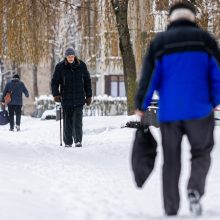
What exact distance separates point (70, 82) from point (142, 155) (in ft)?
24.0

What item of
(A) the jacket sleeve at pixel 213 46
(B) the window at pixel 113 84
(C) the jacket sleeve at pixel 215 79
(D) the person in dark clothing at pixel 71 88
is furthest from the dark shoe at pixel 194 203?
(B) the window at pixel 113 84

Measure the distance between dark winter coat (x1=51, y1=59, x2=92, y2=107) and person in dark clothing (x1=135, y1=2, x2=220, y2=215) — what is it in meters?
7.58

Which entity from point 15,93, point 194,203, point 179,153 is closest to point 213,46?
point 179,153

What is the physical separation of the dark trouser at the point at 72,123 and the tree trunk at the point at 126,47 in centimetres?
498

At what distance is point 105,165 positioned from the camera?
1068 cm

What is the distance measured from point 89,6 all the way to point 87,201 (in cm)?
1422

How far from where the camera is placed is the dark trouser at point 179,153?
228 inches

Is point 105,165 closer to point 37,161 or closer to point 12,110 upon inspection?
point 37,161

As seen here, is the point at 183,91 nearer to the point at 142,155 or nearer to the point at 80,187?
the point at 142,155

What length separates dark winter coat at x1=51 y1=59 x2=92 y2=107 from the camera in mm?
13438

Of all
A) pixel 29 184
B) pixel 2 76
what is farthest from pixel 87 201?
pixel 2 76

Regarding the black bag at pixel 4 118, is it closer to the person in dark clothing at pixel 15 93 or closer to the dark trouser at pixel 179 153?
the person in dark clothing at pixel 15 93

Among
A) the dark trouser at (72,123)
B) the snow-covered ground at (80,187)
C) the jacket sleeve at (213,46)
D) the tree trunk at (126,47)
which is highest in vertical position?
the tree trunk at (126,47)

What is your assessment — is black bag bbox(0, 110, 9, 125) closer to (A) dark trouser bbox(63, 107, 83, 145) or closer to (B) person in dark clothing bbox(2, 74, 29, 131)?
(B) person in dark clothing bbox(2, 74, 29, 131)
